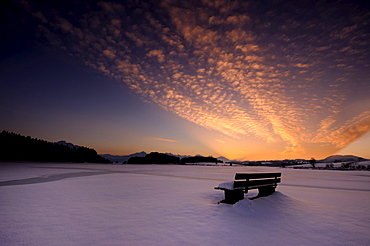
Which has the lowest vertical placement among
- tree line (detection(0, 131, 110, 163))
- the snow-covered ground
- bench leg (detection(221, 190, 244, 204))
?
the snow-covered ground

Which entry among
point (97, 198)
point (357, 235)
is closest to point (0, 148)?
point (97, 198)

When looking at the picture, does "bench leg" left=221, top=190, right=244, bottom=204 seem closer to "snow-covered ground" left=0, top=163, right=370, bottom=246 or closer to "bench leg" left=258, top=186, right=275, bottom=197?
"snow-covered ground" left=0, top=163, right=370, bottom=246

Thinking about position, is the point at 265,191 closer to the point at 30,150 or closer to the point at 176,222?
the point at 176,222

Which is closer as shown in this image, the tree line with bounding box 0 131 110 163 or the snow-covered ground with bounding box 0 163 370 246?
the snow-covered ground with bounding box 0 163 370 246

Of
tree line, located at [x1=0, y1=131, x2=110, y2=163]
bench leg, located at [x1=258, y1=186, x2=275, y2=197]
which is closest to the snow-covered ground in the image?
bench leg, located at [x1=258, y1=186, x2=275, y2=197]

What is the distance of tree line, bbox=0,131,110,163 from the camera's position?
68600mm

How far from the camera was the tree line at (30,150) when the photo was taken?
68.6 meters

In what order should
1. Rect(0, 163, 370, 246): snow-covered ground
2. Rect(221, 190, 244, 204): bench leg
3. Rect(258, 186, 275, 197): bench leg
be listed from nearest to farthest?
Rect(0, 163, 370, 246): snow-covered ground
Rect(221, 190, 244, 204): bench leg
Rect(258, 186, 275, 197): bench leg

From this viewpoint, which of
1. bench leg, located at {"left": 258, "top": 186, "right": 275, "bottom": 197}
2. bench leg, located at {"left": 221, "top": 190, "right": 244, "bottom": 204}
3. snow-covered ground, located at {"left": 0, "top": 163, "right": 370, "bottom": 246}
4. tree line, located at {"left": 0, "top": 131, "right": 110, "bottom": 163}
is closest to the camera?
snow-covered ground, located at {"left": 0, "top": 163, "right": 370, "bottom": 246}

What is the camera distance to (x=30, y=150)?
7369 cm

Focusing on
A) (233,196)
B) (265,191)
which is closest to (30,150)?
(233,196)

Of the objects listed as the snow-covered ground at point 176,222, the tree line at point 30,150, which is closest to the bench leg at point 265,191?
the snow-covered ground at point 176,222

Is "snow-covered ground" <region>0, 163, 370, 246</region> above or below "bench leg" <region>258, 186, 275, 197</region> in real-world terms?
below

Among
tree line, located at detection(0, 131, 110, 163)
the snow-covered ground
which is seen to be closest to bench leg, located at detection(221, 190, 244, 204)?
the snow-covered ground
